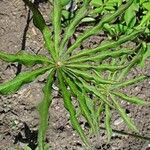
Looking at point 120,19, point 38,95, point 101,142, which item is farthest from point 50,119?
point 120,19

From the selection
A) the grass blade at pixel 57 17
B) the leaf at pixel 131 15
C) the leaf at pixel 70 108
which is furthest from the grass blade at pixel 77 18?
the leaf at pixel 131 15

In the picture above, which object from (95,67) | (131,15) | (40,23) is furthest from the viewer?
(131,15)

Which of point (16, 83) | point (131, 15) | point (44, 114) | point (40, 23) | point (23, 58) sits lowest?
point (44, 114)

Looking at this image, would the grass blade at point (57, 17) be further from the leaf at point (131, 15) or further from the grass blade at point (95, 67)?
the leaf at point (131, 15)

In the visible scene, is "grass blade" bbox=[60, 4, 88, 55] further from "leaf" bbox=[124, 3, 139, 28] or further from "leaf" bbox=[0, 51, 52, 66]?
"leaf" bbox=[124, 3, 139, 28]

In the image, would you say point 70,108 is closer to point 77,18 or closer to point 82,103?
point 82,103

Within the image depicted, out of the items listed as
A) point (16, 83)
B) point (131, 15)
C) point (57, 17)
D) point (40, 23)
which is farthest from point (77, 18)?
point (131, 15)

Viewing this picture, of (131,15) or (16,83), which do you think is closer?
(16,83)

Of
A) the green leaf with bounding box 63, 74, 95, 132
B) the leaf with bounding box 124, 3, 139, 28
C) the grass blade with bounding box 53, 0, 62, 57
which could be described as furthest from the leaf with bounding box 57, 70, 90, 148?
the leaf with bounding box 124, 3, 139, 28

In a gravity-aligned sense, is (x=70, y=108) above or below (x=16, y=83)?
below

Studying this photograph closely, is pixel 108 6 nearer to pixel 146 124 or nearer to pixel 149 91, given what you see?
pixel 149 91

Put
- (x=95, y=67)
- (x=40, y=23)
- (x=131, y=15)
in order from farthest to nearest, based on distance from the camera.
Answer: (x=131, y=15) < (x=95, y=67) < (x=40, y=23)

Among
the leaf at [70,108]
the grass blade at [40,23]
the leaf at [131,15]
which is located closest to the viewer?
the grass blade at [40,23]
